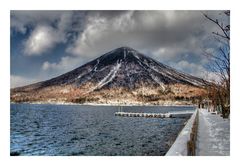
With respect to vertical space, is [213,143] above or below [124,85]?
below

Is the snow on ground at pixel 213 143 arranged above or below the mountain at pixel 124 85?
below

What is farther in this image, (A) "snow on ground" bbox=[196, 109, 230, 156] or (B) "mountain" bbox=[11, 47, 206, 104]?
(B) "mountain" bbox=[11, 47, 206, 104]

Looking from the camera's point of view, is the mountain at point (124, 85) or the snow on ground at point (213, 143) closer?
the snow on ground at point (213, 143)

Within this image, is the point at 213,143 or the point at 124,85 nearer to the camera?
the point at 213,143

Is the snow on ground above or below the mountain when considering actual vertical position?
below
